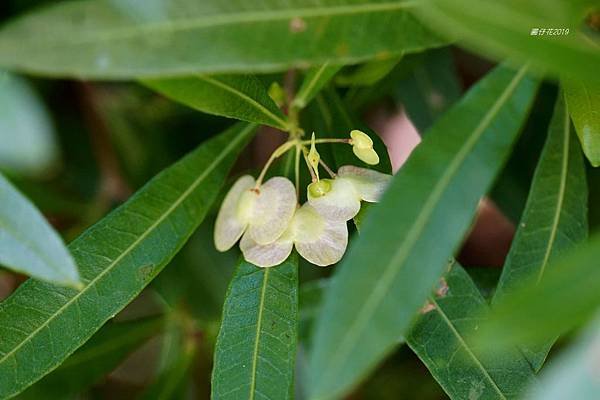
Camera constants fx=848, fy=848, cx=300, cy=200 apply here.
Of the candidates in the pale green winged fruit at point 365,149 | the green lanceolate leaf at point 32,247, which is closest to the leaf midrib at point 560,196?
the pale green winged fruit at point 365,149

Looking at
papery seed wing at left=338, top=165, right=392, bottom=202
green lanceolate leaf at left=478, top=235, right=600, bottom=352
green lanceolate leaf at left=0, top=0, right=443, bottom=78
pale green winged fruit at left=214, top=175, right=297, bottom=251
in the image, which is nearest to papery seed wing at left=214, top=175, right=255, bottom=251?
pale green winged fruit at left=214, top=175, right=297, bottom=251

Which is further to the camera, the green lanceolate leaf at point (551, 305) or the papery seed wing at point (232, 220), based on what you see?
the papery seed wing at point (232, 220)

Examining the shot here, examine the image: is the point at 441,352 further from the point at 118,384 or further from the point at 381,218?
the point at 118,384

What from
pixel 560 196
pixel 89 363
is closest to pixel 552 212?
pixel 560 196

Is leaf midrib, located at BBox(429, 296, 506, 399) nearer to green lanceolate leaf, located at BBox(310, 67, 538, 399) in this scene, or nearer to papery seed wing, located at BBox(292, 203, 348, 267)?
papery seed wing, located at BBox(292, 203, 348, 267)

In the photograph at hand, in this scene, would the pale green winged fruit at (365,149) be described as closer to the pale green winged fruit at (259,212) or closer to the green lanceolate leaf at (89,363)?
the pale green winged fruit at (259,212)

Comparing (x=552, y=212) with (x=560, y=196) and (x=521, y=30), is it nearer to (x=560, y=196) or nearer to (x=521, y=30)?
(x=560, y=196)
